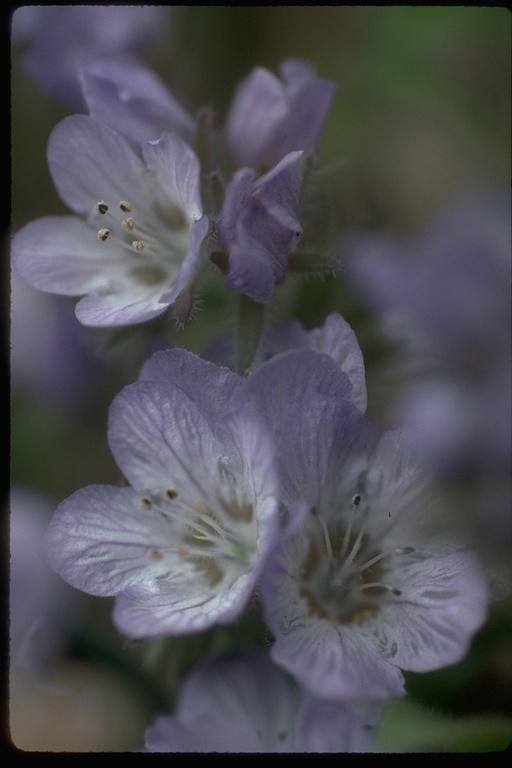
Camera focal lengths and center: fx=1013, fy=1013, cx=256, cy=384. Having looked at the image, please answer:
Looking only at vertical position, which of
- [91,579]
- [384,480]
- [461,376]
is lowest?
[461,376]

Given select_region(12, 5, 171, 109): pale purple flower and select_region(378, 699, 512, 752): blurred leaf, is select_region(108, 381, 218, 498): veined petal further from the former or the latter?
select_region(12, 5, 171, 109): pale purple flower

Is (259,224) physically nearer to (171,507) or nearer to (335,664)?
(171,507)

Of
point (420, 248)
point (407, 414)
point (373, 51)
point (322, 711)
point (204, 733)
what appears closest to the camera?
point (322, 711)

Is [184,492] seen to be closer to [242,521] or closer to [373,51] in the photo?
[242,521]

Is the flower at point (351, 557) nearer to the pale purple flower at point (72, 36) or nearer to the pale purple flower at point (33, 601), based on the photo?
the pale purple flower at point (33, 601)

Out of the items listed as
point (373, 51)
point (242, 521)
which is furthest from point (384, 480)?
point (373, 51)

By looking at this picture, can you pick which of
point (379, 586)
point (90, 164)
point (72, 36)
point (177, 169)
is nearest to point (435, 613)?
point (379, 586)
